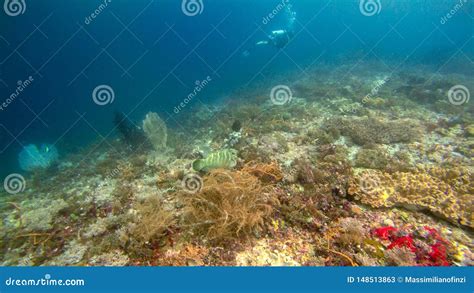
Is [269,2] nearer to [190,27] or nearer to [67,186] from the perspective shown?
[190,27]

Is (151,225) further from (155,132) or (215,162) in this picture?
(155,132)

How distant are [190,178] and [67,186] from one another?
15.2ft

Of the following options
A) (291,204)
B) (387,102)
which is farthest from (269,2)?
(291,204)

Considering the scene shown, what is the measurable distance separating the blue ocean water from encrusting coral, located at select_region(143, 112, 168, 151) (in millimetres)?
2296

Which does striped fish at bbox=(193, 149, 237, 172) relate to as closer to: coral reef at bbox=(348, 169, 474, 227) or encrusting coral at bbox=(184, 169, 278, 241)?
encrusting coral at bbox=(184, 169, 278, 241)

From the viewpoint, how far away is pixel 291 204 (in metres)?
5.43

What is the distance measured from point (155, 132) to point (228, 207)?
696 centimetres

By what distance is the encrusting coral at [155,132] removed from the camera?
10.5 metres

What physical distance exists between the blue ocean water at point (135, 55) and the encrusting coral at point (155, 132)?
7.53ft

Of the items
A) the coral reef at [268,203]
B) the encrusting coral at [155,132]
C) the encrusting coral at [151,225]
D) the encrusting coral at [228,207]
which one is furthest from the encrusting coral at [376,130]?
the encrusting coral at [151,225]

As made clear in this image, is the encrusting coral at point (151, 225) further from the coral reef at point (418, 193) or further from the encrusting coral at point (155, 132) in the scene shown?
the encrusting coral at point (155, 132)

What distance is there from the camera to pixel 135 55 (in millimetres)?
100625

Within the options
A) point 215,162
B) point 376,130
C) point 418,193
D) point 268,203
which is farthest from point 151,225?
point 376,130

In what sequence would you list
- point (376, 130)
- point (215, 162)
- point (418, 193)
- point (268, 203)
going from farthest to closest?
point (376, 130) → point (215, 162) → point (418, 193) → point (268, 203)
